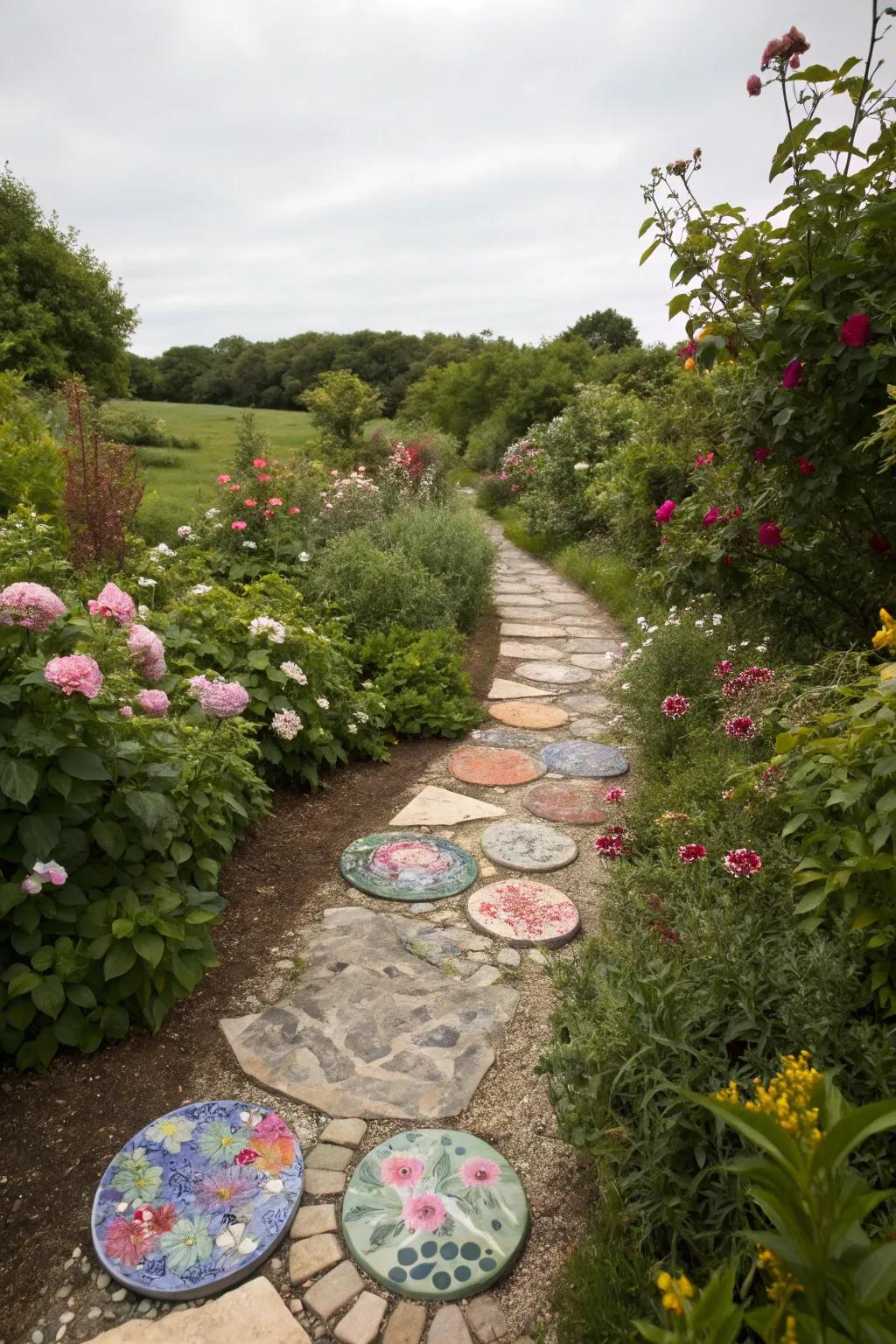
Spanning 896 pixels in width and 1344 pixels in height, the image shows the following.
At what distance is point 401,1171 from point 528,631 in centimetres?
508

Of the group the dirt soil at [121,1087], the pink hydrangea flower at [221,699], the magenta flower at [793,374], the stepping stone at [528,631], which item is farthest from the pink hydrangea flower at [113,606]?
the stepping stone at [528,631]

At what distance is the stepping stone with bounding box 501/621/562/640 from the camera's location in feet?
21.2

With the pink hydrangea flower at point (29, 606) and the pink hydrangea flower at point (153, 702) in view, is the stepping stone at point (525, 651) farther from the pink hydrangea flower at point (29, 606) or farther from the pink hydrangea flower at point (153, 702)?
the pink hydrangea flower at point (29, 606)

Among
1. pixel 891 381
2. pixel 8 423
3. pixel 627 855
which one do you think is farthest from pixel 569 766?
pixel 8 423

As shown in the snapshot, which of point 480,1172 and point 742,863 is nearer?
point 480,1172

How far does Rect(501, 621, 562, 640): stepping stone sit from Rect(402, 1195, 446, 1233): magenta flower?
4.95m

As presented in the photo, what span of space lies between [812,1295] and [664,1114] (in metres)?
0.73

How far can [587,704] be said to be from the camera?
5043mm

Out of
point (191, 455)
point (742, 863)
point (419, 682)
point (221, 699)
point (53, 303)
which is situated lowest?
point (419, 682)

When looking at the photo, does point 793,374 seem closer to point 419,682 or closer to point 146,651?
point 146,651

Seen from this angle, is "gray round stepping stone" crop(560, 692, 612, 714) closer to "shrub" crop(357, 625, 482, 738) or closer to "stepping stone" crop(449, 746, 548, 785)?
"shrub" crop(357, 625, 482, 738)

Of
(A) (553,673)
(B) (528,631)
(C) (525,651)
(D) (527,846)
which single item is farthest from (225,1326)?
(B) (528,631)

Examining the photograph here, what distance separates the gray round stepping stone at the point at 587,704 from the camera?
492 cm

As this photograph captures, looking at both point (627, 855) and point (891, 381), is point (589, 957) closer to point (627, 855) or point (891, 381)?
point (627, 855)
